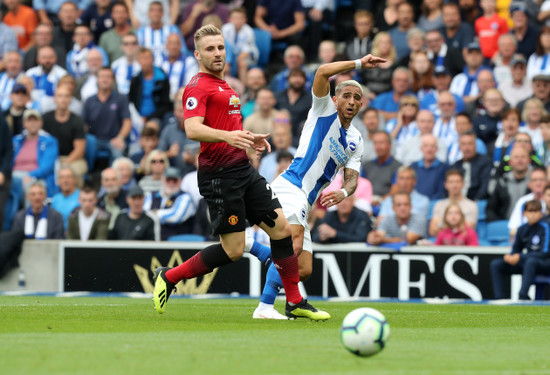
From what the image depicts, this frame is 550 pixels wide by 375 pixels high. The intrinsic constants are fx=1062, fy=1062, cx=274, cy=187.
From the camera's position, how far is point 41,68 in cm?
1955

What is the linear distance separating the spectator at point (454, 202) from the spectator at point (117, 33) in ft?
25.0

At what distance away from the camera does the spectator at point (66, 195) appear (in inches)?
670

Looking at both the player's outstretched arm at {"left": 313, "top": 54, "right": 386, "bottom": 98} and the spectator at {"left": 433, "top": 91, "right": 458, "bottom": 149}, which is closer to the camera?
the player's outstretched arm at {"left": 313, "top": 54, "right": 386, "bottom": 98}

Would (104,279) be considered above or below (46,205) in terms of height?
below

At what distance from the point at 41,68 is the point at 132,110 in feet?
6.78

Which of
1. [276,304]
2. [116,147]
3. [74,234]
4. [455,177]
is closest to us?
[276,304]

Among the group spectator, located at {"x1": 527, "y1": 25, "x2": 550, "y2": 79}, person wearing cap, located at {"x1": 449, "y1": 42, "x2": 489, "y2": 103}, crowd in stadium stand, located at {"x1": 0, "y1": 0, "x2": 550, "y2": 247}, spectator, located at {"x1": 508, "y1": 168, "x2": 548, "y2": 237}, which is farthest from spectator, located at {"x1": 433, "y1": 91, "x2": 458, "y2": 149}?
spectator, located at {"x1": 508, "y1": 168, "x2": 548, "y2": 237}

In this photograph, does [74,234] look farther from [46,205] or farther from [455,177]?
[455,177]

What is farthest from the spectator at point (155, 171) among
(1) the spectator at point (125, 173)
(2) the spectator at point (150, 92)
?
(2) the spectator at point (150, 92)

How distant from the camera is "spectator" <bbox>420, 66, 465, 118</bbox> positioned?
17.2m

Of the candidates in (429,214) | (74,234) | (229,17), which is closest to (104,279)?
(74,234)

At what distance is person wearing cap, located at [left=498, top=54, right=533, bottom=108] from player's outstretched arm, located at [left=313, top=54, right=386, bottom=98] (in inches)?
316

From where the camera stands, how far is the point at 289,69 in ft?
61.7

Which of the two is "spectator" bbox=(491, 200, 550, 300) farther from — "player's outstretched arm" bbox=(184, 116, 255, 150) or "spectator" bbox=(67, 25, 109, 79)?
"spectator" bbox=(67, 25, 109, 79)
